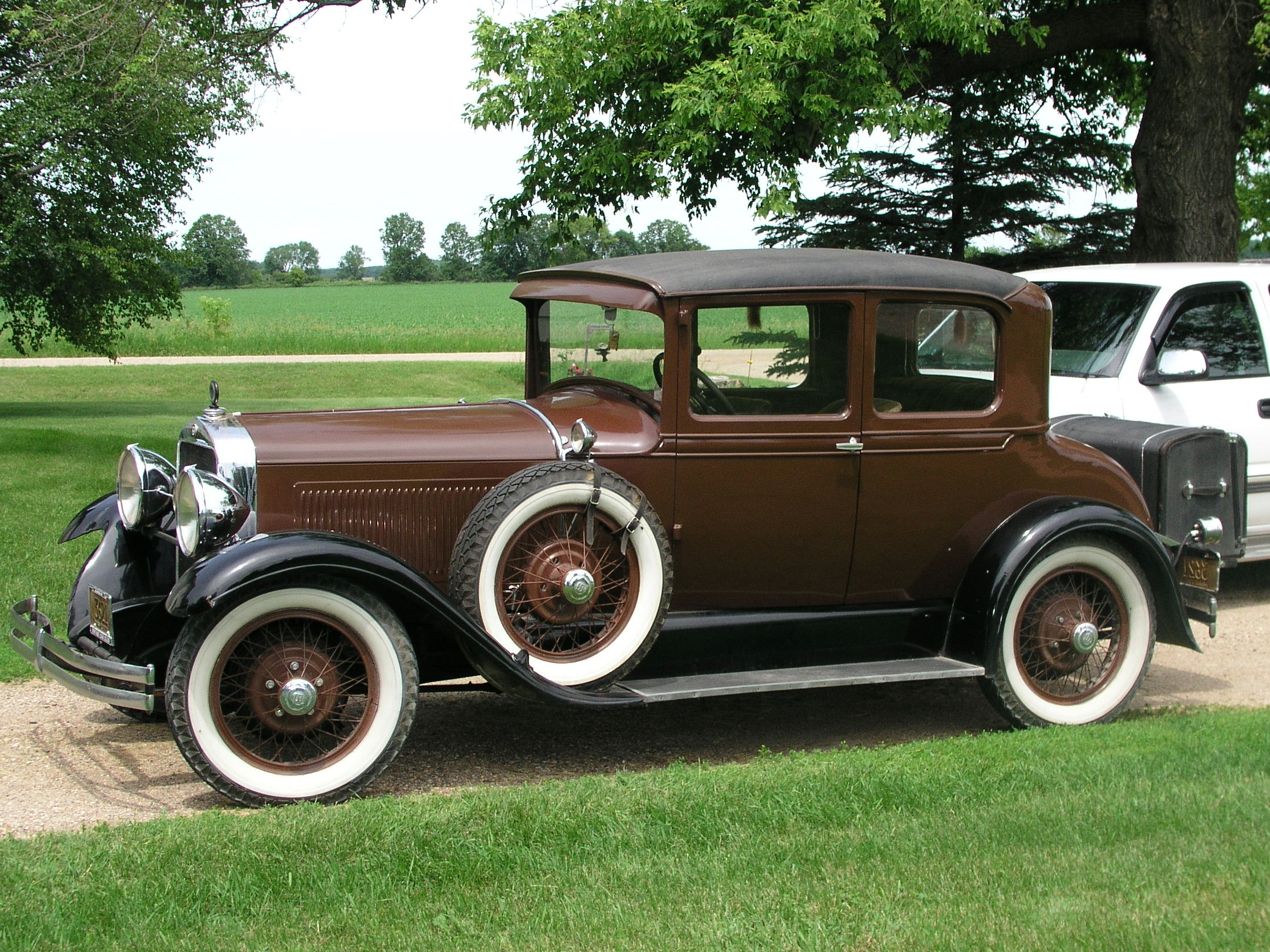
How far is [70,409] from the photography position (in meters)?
23.5

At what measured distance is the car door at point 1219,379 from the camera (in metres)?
7.30

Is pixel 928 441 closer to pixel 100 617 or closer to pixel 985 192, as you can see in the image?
pixel 100 617

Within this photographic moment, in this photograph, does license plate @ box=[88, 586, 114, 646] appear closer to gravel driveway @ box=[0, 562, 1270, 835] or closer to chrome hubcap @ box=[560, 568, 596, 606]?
gravel driveway @ box=[0, 562, 1270, 835]

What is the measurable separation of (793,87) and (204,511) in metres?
7.62

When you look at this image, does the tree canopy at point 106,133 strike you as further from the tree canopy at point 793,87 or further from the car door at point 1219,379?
the car door at point 1219,379

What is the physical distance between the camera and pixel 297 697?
4129 mm

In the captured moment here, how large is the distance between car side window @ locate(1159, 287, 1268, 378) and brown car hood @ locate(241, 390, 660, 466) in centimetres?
423

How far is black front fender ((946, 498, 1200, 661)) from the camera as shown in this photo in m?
4.94

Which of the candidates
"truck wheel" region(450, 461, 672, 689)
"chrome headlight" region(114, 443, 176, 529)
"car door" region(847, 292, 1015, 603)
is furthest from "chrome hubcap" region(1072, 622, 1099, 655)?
"chrome headlight" region(114, 443, 176, 529)

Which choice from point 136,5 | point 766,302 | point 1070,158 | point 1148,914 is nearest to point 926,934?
point 1148,914

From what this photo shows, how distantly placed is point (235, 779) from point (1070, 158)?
15.1 m

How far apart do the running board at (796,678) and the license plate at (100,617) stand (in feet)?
6.04

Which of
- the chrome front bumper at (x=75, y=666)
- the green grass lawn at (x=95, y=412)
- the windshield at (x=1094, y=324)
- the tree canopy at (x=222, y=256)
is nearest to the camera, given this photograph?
the chrome front bumper at (x=75, y=666)

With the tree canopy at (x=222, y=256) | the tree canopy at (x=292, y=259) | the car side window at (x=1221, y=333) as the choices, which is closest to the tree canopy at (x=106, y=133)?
the car side window at (x=1221, y=333)
